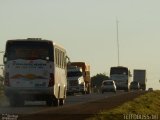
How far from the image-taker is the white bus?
128 feet

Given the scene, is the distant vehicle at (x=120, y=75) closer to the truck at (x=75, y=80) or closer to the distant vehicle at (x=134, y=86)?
the truck at (x=75, y=80)

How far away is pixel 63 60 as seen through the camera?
43.6 metres

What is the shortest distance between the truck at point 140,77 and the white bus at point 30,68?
Result: 86.3 meters


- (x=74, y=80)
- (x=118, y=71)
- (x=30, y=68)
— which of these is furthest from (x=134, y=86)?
(x=30, y=68)

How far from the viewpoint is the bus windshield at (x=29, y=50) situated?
1529 inches

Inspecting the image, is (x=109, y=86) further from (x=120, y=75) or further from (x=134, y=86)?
(x=134, y=86)

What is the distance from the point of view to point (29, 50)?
39.0 metres

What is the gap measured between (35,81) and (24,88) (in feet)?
2.14

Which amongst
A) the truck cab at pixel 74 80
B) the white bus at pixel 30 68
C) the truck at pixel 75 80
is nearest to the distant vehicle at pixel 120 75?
the truck at pixel 75 80

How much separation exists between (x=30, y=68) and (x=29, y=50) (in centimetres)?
93

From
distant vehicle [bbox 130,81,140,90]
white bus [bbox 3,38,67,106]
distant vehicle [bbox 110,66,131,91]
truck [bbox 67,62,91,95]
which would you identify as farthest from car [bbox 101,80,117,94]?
white bus [bbox 3,38,67,106]

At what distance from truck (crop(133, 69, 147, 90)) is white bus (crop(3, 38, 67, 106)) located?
86343 millimetres

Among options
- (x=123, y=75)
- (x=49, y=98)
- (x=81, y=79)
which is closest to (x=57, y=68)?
(x=49, y=98)

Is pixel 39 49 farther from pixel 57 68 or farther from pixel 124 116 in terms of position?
pixel 124 116
